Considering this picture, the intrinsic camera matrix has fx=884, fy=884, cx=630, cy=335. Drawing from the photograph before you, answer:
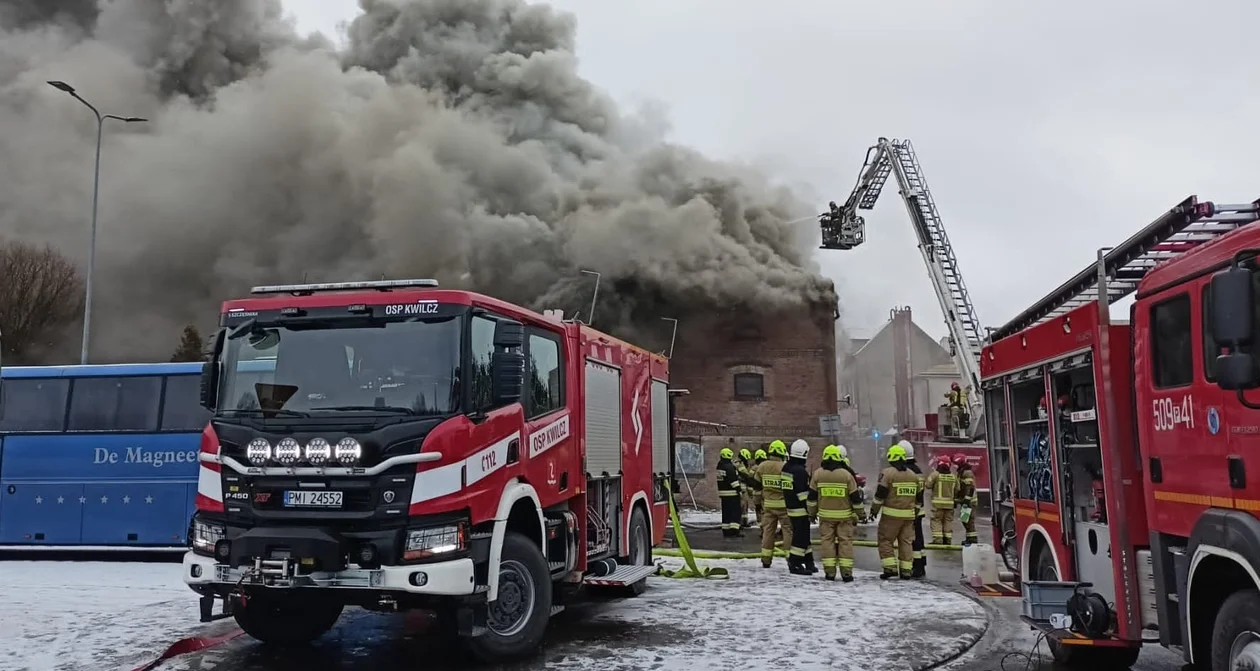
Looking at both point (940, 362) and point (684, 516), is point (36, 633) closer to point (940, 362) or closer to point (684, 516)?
point (684, 516)

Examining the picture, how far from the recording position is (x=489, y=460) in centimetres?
528

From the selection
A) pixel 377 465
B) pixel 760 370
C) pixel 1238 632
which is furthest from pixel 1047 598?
pixel 760 370

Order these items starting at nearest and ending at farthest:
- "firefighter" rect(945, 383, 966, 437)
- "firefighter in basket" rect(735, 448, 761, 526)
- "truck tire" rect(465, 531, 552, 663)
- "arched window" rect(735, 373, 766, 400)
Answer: "truck tire" rect(465, 531, 552, 663), "firefighter in basket" rect(735, 448, 761, 526), "firefighter" rect(945, 383, 966, 437), "arched window" rect(735, 373, 766, 400)

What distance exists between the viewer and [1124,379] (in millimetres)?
4660

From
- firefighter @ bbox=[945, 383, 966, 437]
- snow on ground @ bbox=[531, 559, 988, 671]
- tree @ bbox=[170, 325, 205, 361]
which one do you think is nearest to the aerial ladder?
firefighter @ bbox=[945, 383, 966, 437]

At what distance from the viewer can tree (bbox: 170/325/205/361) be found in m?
25.8

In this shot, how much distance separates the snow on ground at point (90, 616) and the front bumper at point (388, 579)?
1.34 metres

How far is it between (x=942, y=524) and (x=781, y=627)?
252 inches

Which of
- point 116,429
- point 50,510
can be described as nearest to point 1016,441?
point 116,429

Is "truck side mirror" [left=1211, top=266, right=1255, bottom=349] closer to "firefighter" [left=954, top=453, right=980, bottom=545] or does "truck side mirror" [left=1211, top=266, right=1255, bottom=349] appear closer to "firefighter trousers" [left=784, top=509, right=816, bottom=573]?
"firefighter trousers" [left=784, top=509, right=816, bottom=573]

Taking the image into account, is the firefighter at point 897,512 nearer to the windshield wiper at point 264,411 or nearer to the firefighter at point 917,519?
the firefighter at point 917,519

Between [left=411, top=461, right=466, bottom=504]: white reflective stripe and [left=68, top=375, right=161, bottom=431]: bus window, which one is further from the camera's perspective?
[left=68, top=375, right=161, bottom=431]: bus window

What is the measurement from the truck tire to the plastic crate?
290 cm

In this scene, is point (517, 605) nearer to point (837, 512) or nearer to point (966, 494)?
point (837, 512)
